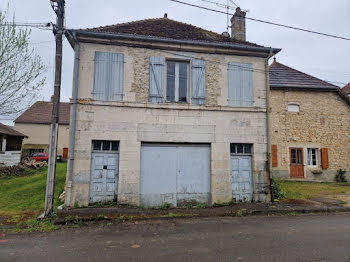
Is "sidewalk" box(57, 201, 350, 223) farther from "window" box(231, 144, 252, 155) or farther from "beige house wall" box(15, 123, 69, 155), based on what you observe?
"beige house wall" box(15, 123, 69, 155)

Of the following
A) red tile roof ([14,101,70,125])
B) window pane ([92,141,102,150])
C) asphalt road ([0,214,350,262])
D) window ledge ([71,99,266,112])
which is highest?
red tile roof ([14,101,70,125])

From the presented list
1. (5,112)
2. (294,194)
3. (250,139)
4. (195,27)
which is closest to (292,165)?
(294,194)

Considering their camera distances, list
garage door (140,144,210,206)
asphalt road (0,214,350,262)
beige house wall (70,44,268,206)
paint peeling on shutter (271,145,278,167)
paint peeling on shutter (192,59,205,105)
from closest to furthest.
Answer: asphalt road (0,214,350,262) < beige house wall (70,44,268,206) < garage door (140,144,210,206) < paint peeling on shutter (192,59,205,105) < paint peeling on shutter (271,145,278,167)

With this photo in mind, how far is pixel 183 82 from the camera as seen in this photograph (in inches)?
343

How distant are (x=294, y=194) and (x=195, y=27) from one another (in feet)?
28.2

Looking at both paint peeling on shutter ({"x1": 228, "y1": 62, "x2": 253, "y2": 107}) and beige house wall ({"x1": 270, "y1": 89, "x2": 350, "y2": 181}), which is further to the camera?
beige house wall ({"x1": 270, "y1": 89, "x2": 350, "y2": 181})

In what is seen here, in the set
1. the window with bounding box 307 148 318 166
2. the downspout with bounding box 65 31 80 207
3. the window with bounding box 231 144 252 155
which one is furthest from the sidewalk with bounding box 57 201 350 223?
the window with bounding box 307 148 318 166

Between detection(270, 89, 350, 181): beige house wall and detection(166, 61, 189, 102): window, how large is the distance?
8291 millimetres

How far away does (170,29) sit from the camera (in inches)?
374

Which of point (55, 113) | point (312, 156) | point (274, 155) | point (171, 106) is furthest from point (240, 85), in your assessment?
point (312, 156)

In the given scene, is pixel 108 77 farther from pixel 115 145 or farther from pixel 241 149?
pixel 241 149

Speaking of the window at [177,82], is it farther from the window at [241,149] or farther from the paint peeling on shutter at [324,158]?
the paint peeling on shutter at [324,158]

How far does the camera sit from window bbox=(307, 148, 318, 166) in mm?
14930

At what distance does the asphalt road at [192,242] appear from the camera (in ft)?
13.6
